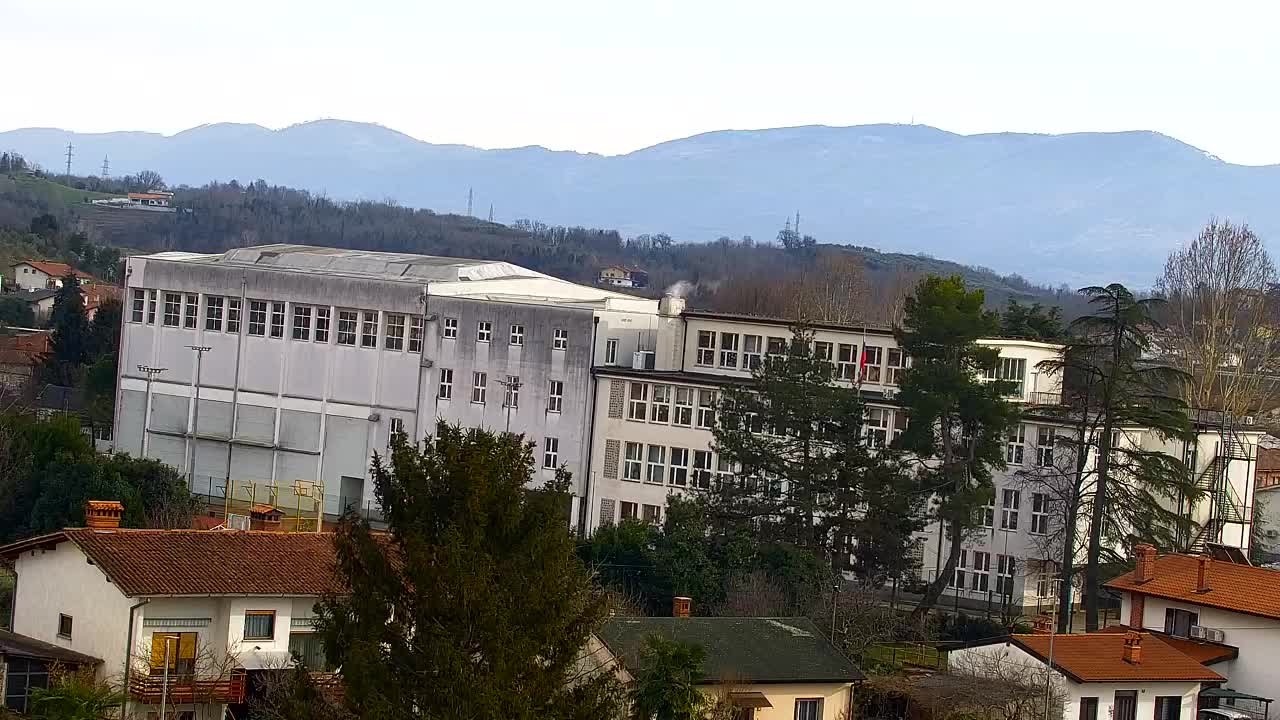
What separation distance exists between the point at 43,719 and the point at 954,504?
84.6 feet

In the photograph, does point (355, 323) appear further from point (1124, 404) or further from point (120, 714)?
point (120, 714)

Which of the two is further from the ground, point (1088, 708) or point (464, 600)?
point (464, 600)

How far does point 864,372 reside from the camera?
53.3m

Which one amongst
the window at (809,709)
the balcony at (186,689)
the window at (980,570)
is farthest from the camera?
the window at (980,570)

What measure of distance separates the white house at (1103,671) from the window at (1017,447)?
15.0 meters

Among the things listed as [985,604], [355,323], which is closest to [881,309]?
[355,323]

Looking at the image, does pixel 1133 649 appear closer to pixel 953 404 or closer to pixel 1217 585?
pixel 1217 585

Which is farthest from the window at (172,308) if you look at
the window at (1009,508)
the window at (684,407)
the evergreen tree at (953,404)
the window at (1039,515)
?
the window at (1039,515)

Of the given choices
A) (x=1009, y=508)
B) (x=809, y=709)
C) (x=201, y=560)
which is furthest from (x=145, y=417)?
(x=809, y=709)

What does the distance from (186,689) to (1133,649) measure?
54.1ft

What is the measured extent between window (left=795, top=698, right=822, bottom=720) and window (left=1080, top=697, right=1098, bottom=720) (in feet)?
17.1

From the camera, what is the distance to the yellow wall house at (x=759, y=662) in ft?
95.1

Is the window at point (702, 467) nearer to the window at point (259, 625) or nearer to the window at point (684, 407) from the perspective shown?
the window at point (684, 407)

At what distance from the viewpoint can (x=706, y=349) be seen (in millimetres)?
56062
